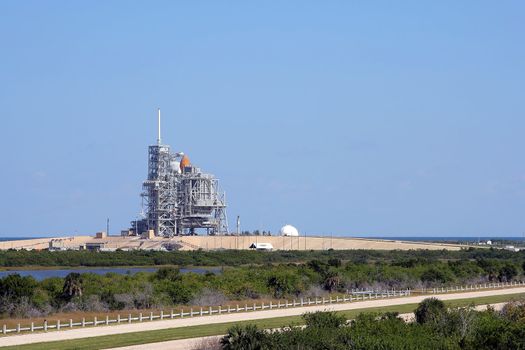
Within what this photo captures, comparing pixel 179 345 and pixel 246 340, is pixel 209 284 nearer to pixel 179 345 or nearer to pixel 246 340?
pixel 179 345

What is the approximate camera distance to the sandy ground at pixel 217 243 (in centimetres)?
14500

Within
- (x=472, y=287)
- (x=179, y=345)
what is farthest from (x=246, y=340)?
(x=472, y=287)

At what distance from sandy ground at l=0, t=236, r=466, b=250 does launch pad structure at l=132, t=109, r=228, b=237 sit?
410 cm

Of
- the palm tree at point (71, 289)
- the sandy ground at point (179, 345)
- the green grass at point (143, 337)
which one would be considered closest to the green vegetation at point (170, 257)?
the palm tree at point (71, 289)

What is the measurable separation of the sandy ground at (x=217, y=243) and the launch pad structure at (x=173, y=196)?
13.5 feet

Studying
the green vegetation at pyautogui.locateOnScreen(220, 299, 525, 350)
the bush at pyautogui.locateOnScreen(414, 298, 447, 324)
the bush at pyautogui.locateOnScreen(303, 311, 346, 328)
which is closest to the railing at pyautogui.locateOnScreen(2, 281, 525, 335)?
the bush at pyautogui.locateOnScreen(303, 311, 346, 328)

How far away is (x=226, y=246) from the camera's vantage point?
506ft

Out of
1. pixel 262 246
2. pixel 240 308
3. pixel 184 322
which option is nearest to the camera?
pixel 184 322

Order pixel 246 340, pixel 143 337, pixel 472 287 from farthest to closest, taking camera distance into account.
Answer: pixel 472 287 < pixel 143 337 < pixel 246 340

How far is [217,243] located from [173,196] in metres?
11.1

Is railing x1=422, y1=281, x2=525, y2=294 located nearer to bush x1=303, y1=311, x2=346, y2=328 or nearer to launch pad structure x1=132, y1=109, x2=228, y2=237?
bush x1=303, y1=311, x2=346, y2=328

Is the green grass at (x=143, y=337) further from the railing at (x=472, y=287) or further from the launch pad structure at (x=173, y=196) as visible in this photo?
the launch pad structure at (x=173, y=196)

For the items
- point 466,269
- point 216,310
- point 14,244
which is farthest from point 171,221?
point 216,310

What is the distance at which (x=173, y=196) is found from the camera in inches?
5856
